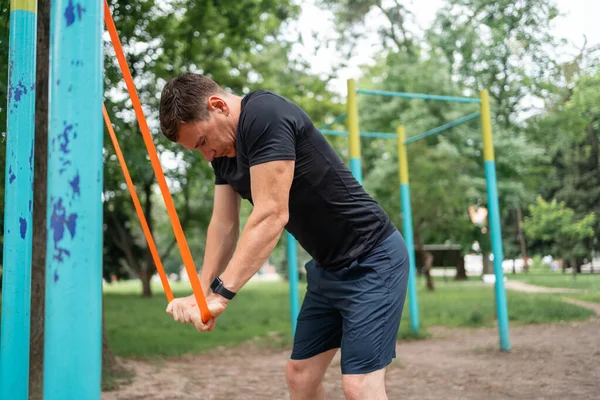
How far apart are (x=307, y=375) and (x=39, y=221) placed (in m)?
3.06

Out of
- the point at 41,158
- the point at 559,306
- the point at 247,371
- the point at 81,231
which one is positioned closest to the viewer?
the point at 81,231

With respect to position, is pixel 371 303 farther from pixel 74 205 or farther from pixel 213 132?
pixel 74 205

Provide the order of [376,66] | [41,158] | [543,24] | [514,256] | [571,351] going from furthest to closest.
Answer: [514,256], [376,66], [543,24], [571,351], [41,158]

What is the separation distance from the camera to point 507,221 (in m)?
29.6

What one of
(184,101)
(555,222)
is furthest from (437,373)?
(555,222)

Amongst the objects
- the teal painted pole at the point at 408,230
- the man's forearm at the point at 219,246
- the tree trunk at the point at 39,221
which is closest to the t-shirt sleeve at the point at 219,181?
the man's forearm at the point at 219,246

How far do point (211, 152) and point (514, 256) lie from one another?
28.4 meters

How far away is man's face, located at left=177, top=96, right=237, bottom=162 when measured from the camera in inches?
71.7

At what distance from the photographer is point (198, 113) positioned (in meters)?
1.79

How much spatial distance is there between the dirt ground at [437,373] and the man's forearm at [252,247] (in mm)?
2940

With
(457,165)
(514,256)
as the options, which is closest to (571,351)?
(457,165)

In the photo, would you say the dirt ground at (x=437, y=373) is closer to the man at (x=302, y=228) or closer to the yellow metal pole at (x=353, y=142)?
the yellow metal pole at (x=353, y=142)

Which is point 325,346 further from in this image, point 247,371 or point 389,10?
point 389,10

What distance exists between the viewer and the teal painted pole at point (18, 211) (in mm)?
2018
